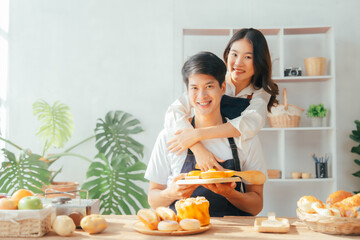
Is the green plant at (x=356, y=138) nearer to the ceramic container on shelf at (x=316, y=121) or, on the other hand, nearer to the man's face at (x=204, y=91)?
the ceramic container on shelf at (x=316, y=121)

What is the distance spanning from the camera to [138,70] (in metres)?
4.37

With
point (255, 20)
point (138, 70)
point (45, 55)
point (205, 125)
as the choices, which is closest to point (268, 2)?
point (255, 20)

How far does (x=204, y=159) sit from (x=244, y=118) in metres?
0.34

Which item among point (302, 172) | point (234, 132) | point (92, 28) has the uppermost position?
point (92, 28)

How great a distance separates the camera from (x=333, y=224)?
136cm

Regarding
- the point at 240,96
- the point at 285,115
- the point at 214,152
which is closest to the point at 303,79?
the point at 285,115

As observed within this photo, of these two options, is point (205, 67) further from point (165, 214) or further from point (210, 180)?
point (165, 214)

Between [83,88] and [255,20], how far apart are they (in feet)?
6.42

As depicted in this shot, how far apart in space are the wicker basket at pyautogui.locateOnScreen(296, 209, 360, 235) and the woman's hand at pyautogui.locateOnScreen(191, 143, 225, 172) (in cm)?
54

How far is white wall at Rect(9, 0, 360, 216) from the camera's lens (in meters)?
4.35

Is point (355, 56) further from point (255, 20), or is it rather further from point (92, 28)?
point (92, 28)

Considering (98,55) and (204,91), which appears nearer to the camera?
(204,91)

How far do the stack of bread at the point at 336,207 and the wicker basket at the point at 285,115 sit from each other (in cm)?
240

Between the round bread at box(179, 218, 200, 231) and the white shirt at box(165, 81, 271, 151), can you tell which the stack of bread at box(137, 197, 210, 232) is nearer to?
the round bread at box(179, 218, 200, 231)
